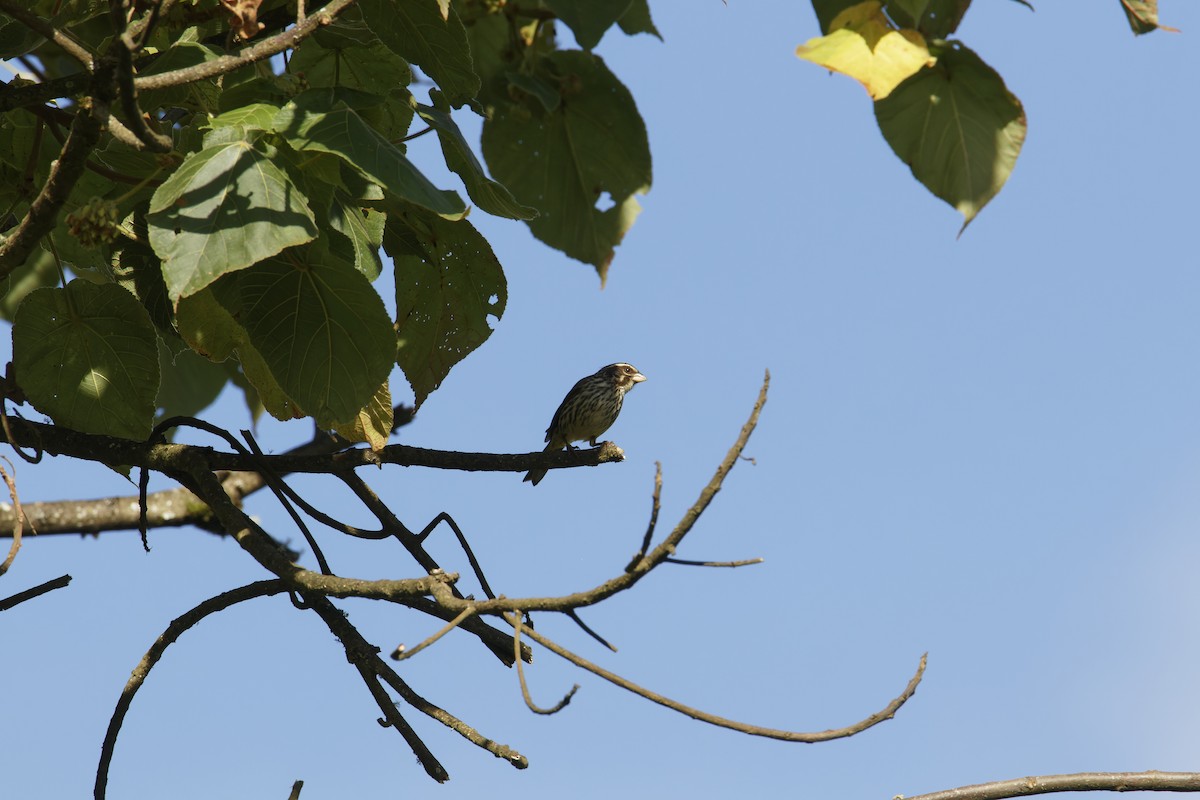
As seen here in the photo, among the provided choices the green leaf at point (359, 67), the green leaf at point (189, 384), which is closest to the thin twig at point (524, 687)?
the green leaf at point (359, 67)

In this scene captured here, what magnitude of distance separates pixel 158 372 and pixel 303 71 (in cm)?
90

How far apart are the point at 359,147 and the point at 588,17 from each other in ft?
1.82

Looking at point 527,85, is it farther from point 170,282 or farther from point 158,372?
point 170,282

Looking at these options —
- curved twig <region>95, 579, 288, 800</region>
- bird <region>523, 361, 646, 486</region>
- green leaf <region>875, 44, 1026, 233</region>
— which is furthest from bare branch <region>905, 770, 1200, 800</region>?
bird <region>523, 361, 646, 486</region>

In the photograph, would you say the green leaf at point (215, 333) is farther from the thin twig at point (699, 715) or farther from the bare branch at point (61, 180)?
the thin twig at point (699, 715)

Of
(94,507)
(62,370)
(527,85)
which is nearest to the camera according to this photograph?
(62,370)

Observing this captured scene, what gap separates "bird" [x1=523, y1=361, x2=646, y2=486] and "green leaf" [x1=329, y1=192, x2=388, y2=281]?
3.89 m

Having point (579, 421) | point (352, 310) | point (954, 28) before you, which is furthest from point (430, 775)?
point (579, 421)

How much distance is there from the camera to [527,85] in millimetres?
3879

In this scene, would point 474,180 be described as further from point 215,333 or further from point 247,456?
point 247,456

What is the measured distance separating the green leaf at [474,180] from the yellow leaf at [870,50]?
0.73 metres

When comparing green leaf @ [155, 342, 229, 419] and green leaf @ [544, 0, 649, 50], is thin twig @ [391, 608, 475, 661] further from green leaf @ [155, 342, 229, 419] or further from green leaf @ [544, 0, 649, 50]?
green leaf @ [155, 342, 229, 419]

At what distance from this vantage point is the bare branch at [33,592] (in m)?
3.09

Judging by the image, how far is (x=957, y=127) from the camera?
302 centimetres
